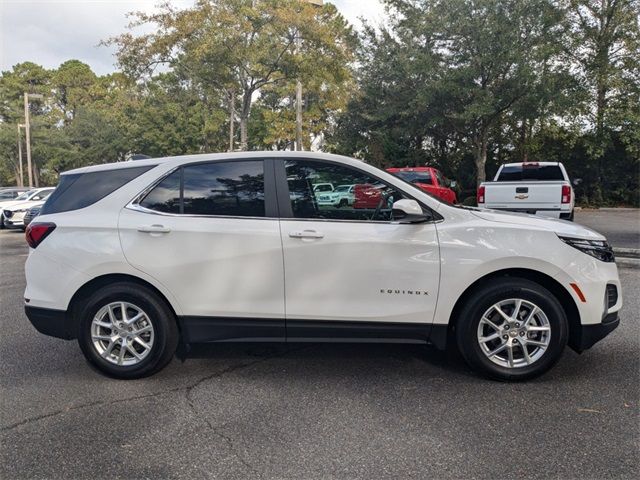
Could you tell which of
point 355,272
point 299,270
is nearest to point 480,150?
point 355,272

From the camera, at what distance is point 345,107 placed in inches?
1137

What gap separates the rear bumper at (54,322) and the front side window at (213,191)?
1093 millimetres

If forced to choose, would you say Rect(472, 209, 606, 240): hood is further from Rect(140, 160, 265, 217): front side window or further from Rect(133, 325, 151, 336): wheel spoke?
Rect(133, 325, 151, 336): wheel spoke

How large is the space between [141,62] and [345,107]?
12.2 m

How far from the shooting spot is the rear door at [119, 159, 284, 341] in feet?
11.9

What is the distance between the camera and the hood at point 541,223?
3.60 metres

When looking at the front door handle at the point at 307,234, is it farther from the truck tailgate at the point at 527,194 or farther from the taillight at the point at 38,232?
the truck tailgate at the point at 527,194

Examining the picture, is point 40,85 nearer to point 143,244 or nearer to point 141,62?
point 141,62

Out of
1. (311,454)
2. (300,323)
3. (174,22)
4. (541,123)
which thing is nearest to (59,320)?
(300,323)

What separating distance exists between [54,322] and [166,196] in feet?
4.36

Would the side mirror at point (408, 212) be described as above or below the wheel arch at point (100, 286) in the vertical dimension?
above

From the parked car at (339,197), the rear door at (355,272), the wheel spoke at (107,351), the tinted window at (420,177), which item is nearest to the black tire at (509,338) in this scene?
the rear door at (355,272)

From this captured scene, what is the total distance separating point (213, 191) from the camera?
3789 millimetres

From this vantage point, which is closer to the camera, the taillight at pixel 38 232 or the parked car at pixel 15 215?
the taillight at pixel 38 232
